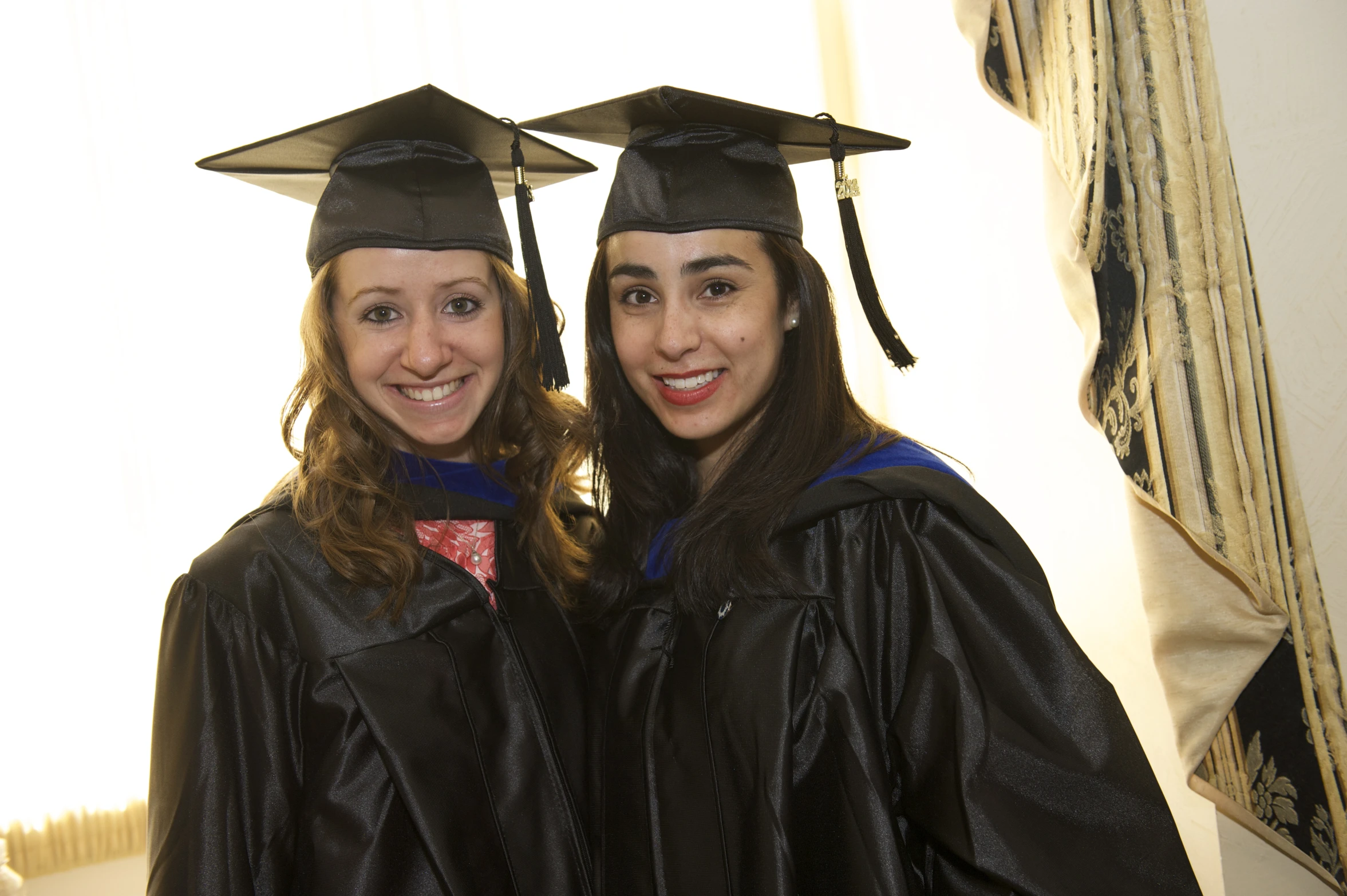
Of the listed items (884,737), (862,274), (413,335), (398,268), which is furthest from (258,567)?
(862,274)

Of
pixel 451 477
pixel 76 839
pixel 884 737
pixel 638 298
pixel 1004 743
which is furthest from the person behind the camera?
pixel 76 839

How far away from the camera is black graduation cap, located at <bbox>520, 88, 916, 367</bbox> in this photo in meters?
1.56

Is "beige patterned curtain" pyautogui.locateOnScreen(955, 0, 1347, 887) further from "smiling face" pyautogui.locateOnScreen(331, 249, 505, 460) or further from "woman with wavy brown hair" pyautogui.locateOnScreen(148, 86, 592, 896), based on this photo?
"smiling face" pyautogui.locateOnScreen(331, 249, 505, 460)

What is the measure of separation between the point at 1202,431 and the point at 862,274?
781mm

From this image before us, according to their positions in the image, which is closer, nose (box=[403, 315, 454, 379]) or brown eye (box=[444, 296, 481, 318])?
nose (box=[403, 315, 454, 379])

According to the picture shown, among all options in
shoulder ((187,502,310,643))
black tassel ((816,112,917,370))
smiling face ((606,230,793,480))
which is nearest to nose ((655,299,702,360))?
smiling face ((606,230,793,480))

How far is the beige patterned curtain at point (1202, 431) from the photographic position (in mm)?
1758

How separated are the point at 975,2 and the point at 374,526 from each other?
178 cm

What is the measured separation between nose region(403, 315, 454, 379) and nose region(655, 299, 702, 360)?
15.5 inches

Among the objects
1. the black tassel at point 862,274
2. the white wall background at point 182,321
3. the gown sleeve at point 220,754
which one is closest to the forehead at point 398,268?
the gown sleeve at point 220,754

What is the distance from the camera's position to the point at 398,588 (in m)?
1.51

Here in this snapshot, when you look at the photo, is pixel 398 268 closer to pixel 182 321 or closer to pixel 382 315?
pixel 382 315

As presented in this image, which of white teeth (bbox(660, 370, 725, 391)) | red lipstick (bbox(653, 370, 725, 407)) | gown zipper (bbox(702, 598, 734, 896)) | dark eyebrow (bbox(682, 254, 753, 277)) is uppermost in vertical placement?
dark eyebrow (bbox(682, 254, 753, 277))

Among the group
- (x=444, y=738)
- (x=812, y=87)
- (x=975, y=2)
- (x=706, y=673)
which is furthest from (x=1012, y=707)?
(x=812, y=87)
